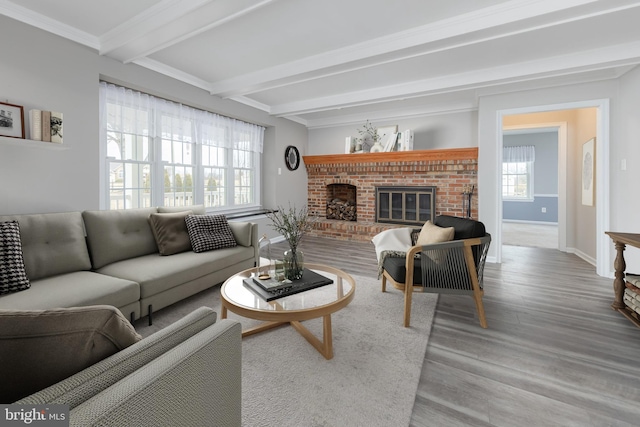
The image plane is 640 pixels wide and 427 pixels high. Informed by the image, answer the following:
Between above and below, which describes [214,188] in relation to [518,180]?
below

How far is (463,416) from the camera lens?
4.81ft

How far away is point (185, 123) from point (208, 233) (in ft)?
6.29

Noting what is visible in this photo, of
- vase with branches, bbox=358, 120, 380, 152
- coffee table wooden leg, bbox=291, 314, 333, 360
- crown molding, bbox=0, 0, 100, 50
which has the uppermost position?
crown molding, bbox=0, 0, 100, 50

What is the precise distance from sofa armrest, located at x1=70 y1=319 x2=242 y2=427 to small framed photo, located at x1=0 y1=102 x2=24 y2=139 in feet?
9.05

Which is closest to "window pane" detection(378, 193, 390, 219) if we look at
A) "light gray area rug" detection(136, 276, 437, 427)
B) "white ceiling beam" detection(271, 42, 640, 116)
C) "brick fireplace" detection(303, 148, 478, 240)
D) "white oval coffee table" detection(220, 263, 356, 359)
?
"brick fireplace" detection(303, 148, 478, 240)

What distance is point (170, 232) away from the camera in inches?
118

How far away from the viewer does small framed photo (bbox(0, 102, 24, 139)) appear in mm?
2383

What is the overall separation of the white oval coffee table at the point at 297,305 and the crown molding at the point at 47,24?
8.84ft

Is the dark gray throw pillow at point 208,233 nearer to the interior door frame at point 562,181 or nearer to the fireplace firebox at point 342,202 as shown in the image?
the fireplace firebox at point 342,202

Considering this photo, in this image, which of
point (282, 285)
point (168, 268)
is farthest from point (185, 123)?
point (282, 285)

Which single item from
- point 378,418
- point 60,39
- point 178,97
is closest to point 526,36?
point 378,418

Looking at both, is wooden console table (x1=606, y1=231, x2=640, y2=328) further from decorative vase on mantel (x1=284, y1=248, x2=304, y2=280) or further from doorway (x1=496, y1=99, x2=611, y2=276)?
decorative vase on mantel (x1=284, y1=248, x2=304, y2=280)

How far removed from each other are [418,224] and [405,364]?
408 cm

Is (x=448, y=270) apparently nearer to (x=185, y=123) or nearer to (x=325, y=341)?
(x=325, y=341)
